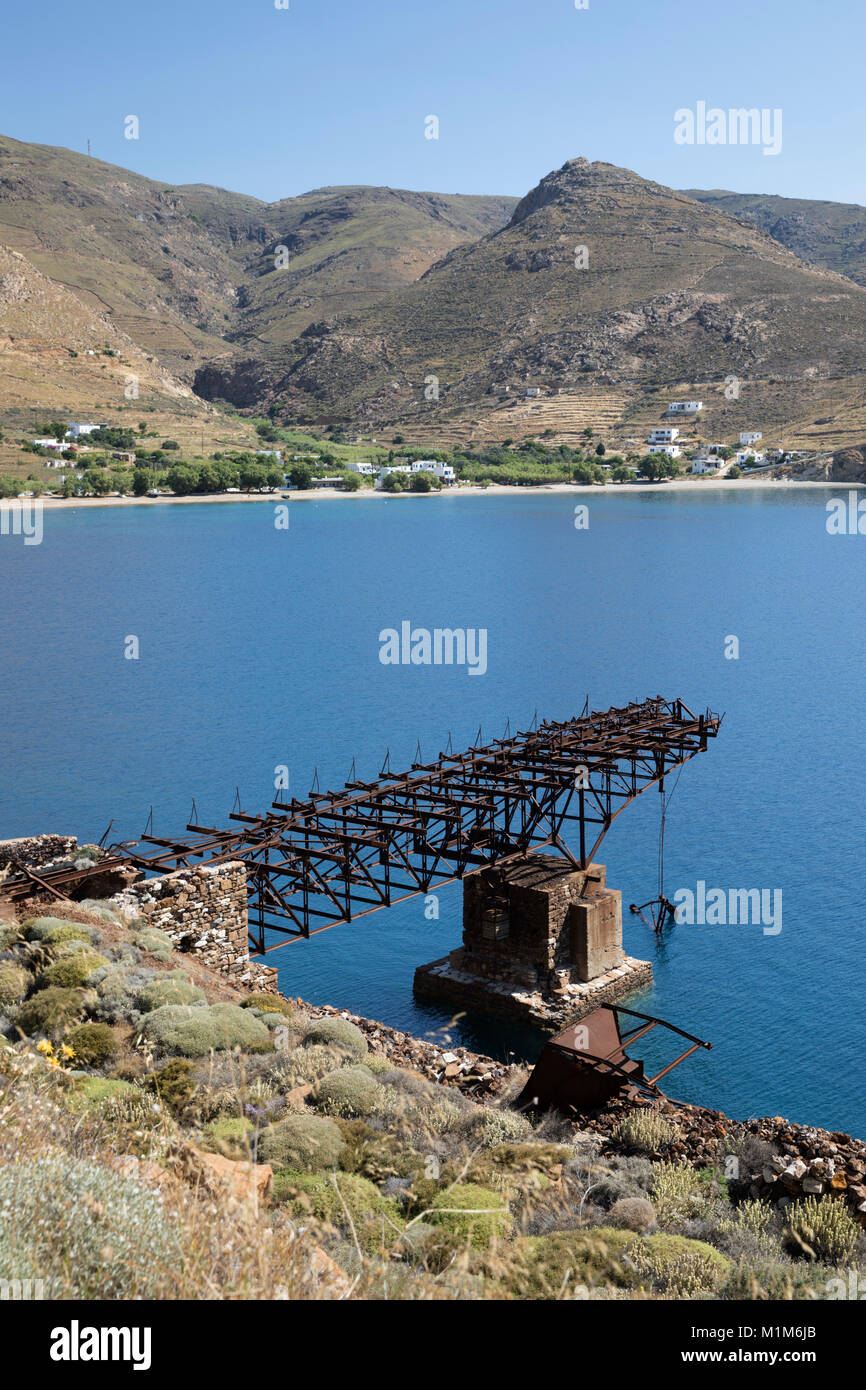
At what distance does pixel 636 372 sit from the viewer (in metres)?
193

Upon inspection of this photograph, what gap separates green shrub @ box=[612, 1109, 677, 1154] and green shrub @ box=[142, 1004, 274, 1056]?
174 inches

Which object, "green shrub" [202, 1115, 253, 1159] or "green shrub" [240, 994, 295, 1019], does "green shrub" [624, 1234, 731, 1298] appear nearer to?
"green shrub" [202, 1115, 253, 1159]

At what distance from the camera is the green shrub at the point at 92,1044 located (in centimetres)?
1145

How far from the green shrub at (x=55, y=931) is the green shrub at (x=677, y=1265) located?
8343 mm

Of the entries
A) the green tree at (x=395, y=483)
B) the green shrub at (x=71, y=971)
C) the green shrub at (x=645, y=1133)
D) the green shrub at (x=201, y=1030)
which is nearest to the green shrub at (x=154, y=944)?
the green shrub at (x=71, y=971)

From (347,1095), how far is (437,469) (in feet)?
515

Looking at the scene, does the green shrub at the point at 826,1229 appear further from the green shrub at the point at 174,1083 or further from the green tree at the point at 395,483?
the green tree at the point at 395,483

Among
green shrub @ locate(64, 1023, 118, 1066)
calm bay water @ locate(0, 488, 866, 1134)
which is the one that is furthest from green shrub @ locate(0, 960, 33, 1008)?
calm bay water @ locate(0, 488, 866, 1134)

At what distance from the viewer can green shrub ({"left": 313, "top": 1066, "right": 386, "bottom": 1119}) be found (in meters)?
11.7

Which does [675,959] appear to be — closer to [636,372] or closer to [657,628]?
[657,628]

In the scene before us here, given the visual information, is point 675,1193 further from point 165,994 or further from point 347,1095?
point 165,994

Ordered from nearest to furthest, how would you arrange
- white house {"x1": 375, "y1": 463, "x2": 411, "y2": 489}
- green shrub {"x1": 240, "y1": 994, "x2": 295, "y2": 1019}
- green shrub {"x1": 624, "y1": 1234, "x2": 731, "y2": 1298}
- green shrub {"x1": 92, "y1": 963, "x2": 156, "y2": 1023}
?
1. green shrub {"x1": 624, "y1": 1234, "x2": 731, "y2": 1298}
2. green shrub {"x1": 92, "y1": 963, "x2": 156, "y2": 1023}
3. green shrub {"x1": 240, "y1": 994, "x2": 295, "y2": 1019}
4. white house {"x1": 375, "y1": 463, "x2": 411, "y2": 489}
